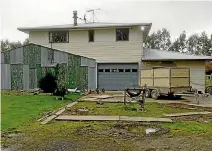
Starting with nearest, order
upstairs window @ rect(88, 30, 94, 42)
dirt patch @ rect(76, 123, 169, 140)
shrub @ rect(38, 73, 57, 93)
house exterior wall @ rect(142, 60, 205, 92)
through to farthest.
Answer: dirt patch @ rect(76, 123, 169, 140), shrub @ rect(38, 73, 57, 93), house exterior wall @ rect(142, 60, 205, 92), upstairs window @ rect(88, 30, 94, 42)

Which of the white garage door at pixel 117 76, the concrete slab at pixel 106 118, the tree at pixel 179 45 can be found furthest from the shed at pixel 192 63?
the tree at pixel 179 45

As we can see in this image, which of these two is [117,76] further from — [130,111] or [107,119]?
[107,119]

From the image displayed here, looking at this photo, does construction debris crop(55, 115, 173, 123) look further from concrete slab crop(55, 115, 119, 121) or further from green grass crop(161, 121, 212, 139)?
green grass crop(161, 121, 212, 139)

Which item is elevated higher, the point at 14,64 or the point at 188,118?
the point at 14,64

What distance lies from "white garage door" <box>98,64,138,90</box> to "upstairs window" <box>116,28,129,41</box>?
2.23 meters

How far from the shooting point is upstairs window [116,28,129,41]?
2495 centimetres

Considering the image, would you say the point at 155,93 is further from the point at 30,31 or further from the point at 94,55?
the point at 30,31

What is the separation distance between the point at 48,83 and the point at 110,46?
24.3 feet

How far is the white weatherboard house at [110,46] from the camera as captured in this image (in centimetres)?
2469

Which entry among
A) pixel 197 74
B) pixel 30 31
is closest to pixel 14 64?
pixel 30 31

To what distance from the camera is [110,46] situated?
82.4 ft

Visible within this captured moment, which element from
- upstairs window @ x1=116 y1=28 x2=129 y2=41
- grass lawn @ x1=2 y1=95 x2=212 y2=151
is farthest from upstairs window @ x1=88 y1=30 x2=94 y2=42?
grass lawn @ x1=2 y1=95 x2=212 y2=151

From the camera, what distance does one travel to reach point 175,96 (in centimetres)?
1878

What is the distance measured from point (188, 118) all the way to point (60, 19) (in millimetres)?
29220
